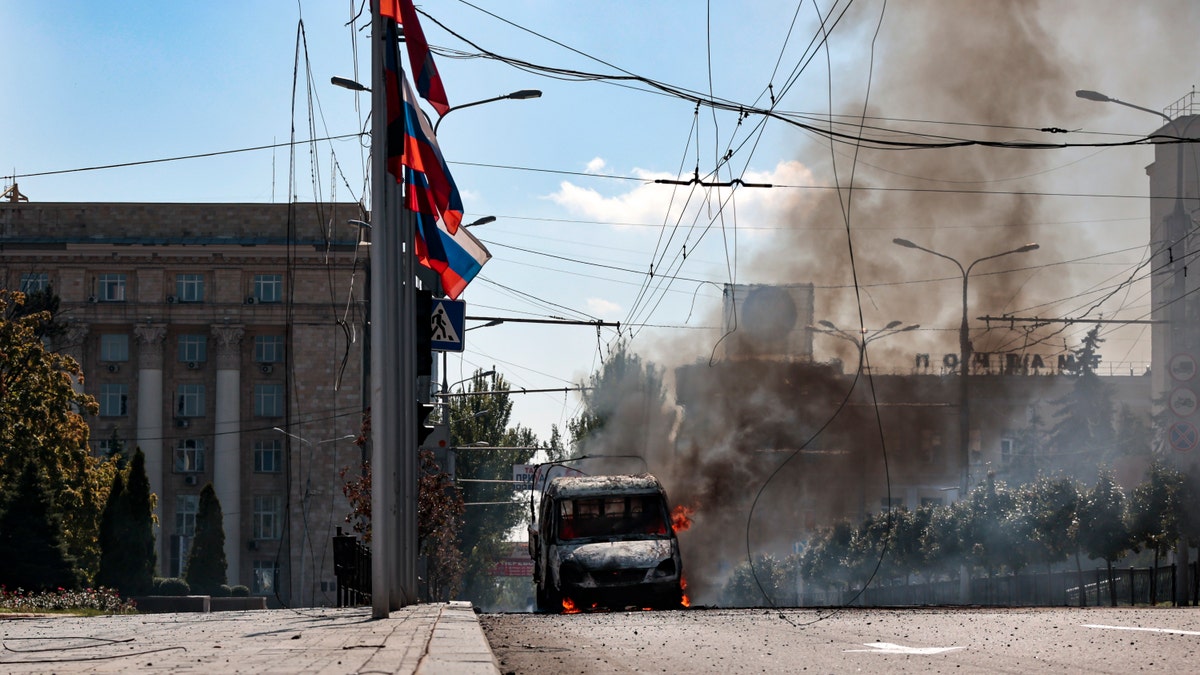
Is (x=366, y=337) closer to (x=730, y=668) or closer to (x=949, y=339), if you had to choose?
(x=949, y=339)

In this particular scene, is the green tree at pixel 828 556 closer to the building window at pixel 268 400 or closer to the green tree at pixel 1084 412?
the green tree at pixel 1084 412

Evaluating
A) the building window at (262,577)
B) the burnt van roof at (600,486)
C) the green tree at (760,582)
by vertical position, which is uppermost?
the burnt van roof at (600,486)

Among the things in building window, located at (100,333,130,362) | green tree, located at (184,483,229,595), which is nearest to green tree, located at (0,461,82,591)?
green tree, located at (184,483,229,595)

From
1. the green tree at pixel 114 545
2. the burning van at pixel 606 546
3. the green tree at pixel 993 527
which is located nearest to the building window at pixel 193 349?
the green tree at pixel 114 545

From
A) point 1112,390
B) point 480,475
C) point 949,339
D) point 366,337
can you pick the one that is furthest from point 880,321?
point 480,475

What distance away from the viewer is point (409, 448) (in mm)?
16188

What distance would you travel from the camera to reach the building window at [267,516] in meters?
74.7

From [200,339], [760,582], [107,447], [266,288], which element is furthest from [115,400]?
[760,582]

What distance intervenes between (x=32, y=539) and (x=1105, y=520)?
1081 inches

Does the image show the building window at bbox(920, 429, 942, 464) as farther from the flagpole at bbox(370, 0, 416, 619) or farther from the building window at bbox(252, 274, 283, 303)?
the flagpole at bbox(370, 0, 416, 619)

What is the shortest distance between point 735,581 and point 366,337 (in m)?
26.9

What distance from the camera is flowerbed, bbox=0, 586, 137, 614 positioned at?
27.8 metres

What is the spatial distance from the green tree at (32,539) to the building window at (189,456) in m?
38.5

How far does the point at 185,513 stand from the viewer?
2958 inches
